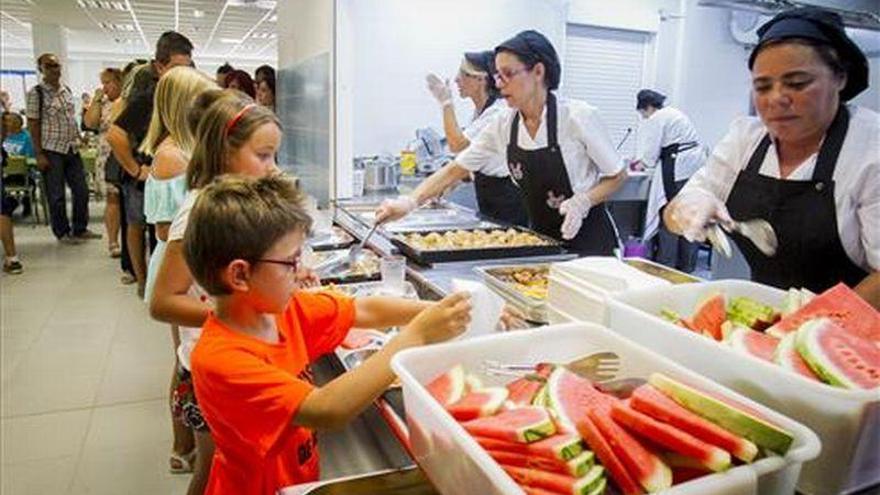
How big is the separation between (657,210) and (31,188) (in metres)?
6.44

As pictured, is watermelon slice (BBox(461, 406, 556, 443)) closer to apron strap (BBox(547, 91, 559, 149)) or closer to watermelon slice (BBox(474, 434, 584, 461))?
watermelon slice (BBox(474, 434, 584, 461))

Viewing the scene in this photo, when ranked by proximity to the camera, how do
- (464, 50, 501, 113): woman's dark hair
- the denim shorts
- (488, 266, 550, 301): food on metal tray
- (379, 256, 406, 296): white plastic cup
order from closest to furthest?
(488, 266, 550, 301): food on metal tray
the denim shorts
(379, 256, 406, 296): white plastic cup
(464, 50, 501, 113): woman's dark hair

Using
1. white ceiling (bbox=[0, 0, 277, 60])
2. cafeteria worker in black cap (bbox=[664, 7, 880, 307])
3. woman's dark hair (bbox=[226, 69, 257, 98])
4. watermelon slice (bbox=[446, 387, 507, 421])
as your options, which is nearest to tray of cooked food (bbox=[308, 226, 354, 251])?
cafeteria worker in black cap (bbox=[664, 7, 880, 307])

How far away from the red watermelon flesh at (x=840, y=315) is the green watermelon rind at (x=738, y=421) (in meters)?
0.30

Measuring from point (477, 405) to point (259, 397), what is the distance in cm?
39

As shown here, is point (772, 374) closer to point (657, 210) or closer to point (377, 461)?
point (377, 461)

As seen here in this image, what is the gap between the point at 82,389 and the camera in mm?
3066

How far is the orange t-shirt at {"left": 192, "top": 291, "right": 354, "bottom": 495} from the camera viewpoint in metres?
0.98

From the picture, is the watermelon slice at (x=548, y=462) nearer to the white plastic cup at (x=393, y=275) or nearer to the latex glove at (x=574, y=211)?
the white plastic cup at (x=393, y=275)

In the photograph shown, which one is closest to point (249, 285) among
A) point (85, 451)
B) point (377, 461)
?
point (377, 461)

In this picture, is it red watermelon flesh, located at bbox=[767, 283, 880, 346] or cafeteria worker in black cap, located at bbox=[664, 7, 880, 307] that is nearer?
red watermelon flesh, located at bbox=[767, 283, 880, 346]

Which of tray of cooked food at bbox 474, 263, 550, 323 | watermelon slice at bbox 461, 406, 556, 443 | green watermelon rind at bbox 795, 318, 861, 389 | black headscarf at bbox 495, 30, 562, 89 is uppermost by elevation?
black headscarf at bbox 495, 30, 562, 89

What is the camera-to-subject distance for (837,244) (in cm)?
145

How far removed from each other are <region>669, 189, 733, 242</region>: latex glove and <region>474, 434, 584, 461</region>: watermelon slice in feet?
2.92
